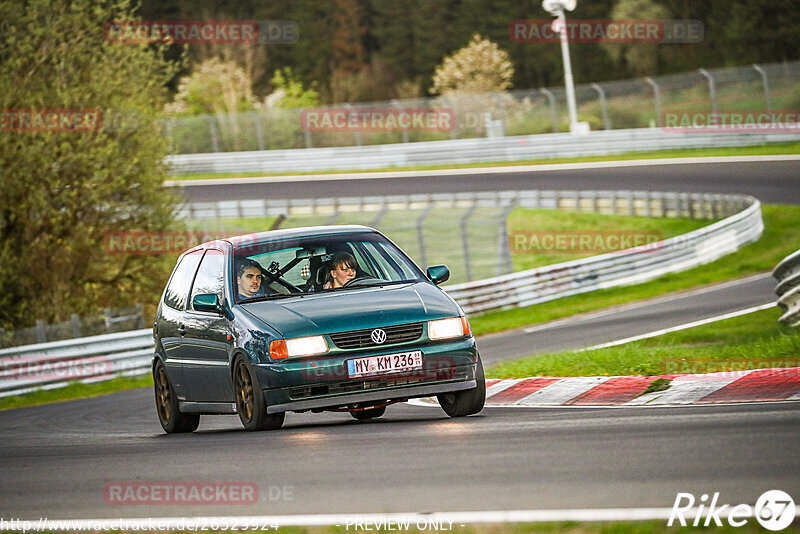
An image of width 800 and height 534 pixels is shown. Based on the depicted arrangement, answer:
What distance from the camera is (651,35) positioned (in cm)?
8462

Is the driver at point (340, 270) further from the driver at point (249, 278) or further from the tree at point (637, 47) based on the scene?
the tree at point (637, 47)

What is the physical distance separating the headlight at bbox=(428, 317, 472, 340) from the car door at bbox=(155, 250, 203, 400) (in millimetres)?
2549

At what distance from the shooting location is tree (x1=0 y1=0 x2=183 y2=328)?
2428cm

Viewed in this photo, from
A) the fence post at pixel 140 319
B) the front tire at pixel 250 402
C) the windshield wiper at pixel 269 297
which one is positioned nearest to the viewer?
the front tire at pixel 250 402

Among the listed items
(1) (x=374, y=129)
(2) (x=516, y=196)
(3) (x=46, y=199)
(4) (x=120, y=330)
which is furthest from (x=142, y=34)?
(1) (x=374, y=129)

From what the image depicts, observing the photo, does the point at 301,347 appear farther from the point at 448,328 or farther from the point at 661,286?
the point at 661,286

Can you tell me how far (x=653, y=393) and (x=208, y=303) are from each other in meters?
3.51

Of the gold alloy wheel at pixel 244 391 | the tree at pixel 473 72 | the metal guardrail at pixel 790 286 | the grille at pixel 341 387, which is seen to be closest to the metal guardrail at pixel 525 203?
the metal guardrail at pixel 790 286

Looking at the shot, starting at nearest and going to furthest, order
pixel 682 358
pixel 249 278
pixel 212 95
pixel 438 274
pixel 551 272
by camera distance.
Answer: pixel 249 278, pixel 438 274, pixel 682 358, pixel 551 272, pixel 212 95

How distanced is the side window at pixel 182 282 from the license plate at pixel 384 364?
251cm

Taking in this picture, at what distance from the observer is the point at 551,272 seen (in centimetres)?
2673

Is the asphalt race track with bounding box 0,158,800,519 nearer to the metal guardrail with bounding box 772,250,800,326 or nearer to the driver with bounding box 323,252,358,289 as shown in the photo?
the driver with bounding box 323,252,358,289

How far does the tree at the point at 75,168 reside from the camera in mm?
24281

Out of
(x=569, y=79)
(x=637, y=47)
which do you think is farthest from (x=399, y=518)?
(x=637, y=47)
